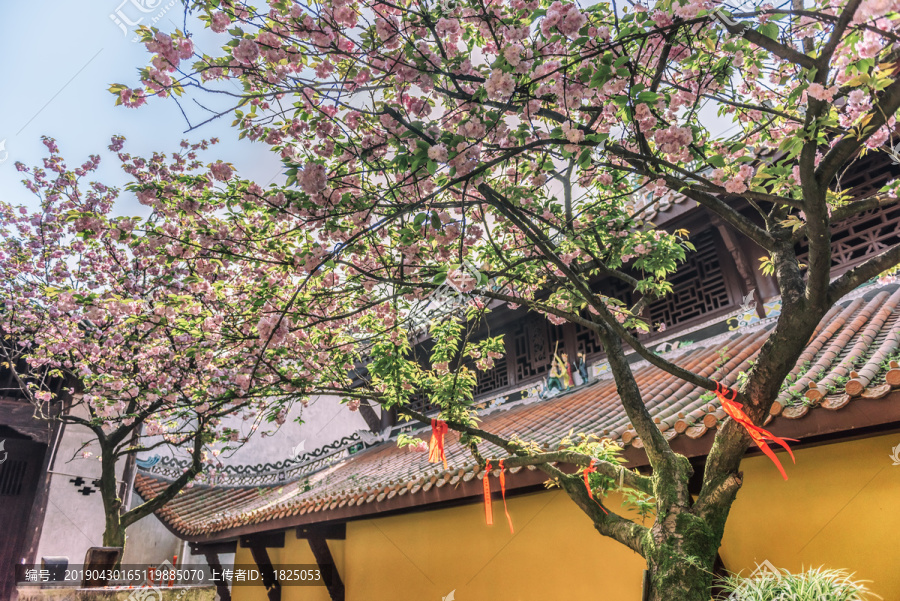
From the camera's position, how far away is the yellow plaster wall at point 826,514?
321 cm

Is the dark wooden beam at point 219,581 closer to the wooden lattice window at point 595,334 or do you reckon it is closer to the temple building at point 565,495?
the temple building at point 565,495

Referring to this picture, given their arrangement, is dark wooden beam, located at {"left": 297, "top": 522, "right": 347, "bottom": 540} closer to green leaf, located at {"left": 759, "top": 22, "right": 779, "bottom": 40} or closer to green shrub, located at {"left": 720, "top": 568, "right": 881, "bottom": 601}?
green shrub, located at {"left": 720, "top": 568, "right": 881, "bottom": 601}

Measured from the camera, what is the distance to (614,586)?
4.25 meters

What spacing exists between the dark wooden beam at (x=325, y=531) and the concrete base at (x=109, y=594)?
2741mm

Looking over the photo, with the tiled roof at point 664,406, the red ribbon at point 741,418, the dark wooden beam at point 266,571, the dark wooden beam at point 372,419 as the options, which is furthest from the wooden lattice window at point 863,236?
the dark wooden beam at point 372,419

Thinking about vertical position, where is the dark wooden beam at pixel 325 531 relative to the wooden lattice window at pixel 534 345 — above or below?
below

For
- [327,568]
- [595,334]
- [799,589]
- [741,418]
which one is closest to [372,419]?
[327,568]

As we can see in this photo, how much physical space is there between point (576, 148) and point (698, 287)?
188 inches

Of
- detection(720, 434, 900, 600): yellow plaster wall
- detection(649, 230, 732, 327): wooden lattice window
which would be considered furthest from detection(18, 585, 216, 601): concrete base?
detection(649, 230, 732, 327): wooden lattice window

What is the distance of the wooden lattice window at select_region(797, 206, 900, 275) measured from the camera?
17.2 feet


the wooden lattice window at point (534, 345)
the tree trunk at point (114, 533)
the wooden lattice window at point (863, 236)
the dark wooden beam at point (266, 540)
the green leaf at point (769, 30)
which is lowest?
the dark wooden beam at point (266, 540)

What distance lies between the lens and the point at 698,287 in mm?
6914

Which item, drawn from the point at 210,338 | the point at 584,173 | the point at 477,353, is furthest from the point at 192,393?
the point at 584,173

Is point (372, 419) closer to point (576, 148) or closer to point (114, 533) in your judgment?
point (114, 533)
